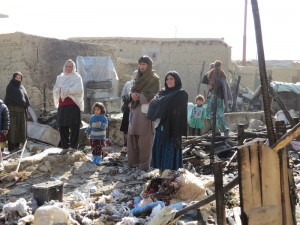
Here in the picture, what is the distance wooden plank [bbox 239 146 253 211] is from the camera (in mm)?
2348

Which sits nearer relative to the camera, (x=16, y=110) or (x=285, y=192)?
(x=285, y=192)

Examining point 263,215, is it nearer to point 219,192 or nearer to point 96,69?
point 219,192

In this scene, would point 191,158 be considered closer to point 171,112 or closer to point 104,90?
point 171,112

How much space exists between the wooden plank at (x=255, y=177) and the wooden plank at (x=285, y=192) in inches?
6.9

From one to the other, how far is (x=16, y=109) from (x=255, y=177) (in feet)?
22.0

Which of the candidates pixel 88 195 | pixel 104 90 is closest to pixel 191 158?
pixel 88 195

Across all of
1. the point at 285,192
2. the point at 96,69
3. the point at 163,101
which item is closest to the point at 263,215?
the point at 285,192

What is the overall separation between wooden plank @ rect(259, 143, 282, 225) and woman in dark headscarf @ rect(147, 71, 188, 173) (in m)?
2.96

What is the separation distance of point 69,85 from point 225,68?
43.9 feet

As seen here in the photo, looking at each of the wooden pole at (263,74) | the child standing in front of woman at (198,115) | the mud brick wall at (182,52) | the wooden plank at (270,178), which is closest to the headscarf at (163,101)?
the wooden pole at (263,74)

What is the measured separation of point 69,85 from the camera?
6961 mm

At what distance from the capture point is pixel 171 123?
17.8ft

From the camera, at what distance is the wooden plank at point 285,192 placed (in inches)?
97.6

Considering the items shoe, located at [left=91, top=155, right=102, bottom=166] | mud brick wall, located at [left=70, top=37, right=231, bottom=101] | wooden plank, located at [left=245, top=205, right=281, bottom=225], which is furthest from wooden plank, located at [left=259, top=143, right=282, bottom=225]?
mud brick wall, located at [left=70, top=37, right=231, bottom=101]
